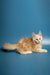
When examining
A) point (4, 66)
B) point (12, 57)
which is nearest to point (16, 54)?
point (12, 57)

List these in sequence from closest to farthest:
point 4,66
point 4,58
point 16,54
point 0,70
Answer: point 0,70
point 4,66
point 4,58
point 16,54

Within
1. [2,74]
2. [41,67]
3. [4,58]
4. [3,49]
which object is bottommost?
[2,74]

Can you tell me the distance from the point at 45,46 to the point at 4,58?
34.7 inches

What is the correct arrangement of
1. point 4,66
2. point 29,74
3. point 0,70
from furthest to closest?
point 4,66, point 0,70, point 29,74

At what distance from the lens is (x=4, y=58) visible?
2.09m

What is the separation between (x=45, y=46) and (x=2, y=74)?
50.5 inches

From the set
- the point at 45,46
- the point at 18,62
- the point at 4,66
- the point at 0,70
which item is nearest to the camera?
the point at 0,70

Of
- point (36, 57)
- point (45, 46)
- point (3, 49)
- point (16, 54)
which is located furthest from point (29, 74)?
point (45, 46)

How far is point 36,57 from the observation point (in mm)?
2115

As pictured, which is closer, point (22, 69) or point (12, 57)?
point (22, 69)

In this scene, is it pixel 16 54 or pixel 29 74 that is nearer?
pixel 29 74

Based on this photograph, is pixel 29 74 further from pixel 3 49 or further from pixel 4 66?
pixel 3 49

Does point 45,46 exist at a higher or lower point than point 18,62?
higher

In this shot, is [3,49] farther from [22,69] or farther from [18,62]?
[22,69]
